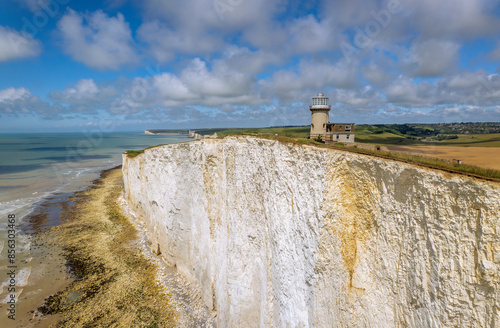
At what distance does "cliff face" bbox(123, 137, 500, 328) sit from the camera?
5840mm

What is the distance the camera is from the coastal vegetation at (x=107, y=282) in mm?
14117

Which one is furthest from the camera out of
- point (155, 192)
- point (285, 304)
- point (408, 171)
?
point (155, 192)

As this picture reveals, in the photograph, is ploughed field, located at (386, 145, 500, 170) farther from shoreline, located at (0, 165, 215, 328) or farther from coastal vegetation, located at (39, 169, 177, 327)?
coastal vegetation, located at (39, 169, 177, 327)

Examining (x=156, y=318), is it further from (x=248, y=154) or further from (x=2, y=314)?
(x=248, y=154)

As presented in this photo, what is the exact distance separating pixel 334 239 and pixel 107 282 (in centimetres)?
1667

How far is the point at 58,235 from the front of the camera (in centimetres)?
2450

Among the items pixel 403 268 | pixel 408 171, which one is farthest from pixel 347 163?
pixel 403 268

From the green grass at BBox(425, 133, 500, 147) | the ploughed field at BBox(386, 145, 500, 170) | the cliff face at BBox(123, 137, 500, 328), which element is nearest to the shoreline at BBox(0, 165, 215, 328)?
the cliff face at BBox(123, 137, 500, 328)

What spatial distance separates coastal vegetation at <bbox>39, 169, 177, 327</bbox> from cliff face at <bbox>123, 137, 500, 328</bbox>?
2.99 m

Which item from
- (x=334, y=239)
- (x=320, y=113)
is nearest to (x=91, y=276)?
(x=334, y=239)

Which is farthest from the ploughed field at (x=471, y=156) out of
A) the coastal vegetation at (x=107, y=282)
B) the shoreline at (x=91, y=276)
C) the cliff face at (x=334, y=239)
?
the coastal vegetation at (x=107, y=282)

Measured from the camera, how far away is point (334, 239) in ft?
28.6

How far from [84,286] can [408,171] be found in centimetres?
2064

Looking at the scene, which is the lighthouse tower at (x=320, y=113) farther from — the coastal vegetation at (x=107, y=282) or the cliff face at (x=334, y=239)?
the coastal vegetation at (x=107, y=282)
